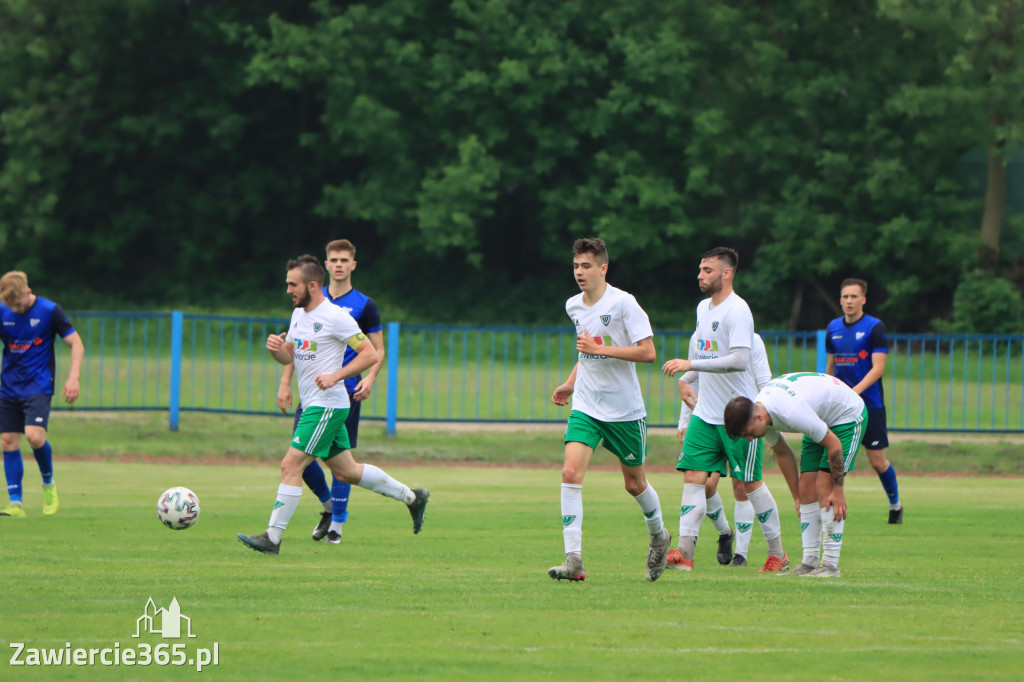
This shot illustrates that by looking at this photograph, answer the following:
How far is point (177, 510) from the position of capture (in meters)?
9.60

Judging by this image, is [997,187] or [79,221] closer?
[997,187]

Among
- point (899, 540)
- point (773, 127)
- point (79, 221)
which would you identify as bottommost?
point (899, 540)

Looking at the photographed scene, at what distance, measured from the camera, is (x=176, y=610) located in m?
6.72

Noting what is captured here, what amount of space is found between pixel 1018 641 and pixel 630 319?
9.81 feet

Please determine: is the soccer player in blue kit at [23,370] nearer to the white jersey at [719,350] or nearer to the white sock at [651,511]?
the white sock at [651,511]

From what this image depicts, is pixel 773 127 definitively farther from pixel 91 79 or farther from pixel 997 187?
pixel 91 79

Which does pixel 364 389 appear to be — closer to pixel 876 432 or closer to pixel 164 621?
pixel 164 621

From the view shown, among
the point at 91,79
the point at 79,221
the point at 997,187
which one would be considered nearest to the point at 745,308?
the point at 997,187

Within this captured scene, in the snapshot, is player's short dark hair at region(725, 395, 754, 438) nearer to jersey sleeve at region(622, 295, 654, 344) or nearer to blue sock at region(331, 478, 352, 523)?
jersey sleeve at region(622, 295, 654, 344)

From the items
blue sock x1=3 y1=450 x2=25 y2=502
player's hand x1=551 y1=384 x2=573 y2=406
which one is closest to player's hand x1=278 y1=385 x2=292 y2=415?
player's hand x1=551 y1=384 x2=573 y2=406

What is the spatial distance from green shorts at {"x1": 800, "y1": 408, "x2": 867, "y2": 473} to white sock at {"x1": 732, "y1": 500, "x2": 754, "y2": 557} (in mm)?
806

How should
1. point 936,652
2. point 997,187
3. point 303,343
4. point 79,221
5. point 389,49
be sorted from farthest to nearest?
point 79,221, point 389,49, point 997,187, point 303,343, point 936,652

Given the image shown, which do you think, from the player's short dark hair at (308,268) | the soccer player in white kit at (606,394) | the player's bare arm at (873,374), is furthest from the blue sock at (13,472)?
the player's bare arm at (873,374)

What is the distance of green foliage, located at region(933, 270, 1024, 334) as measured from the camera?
3459 centimetres
